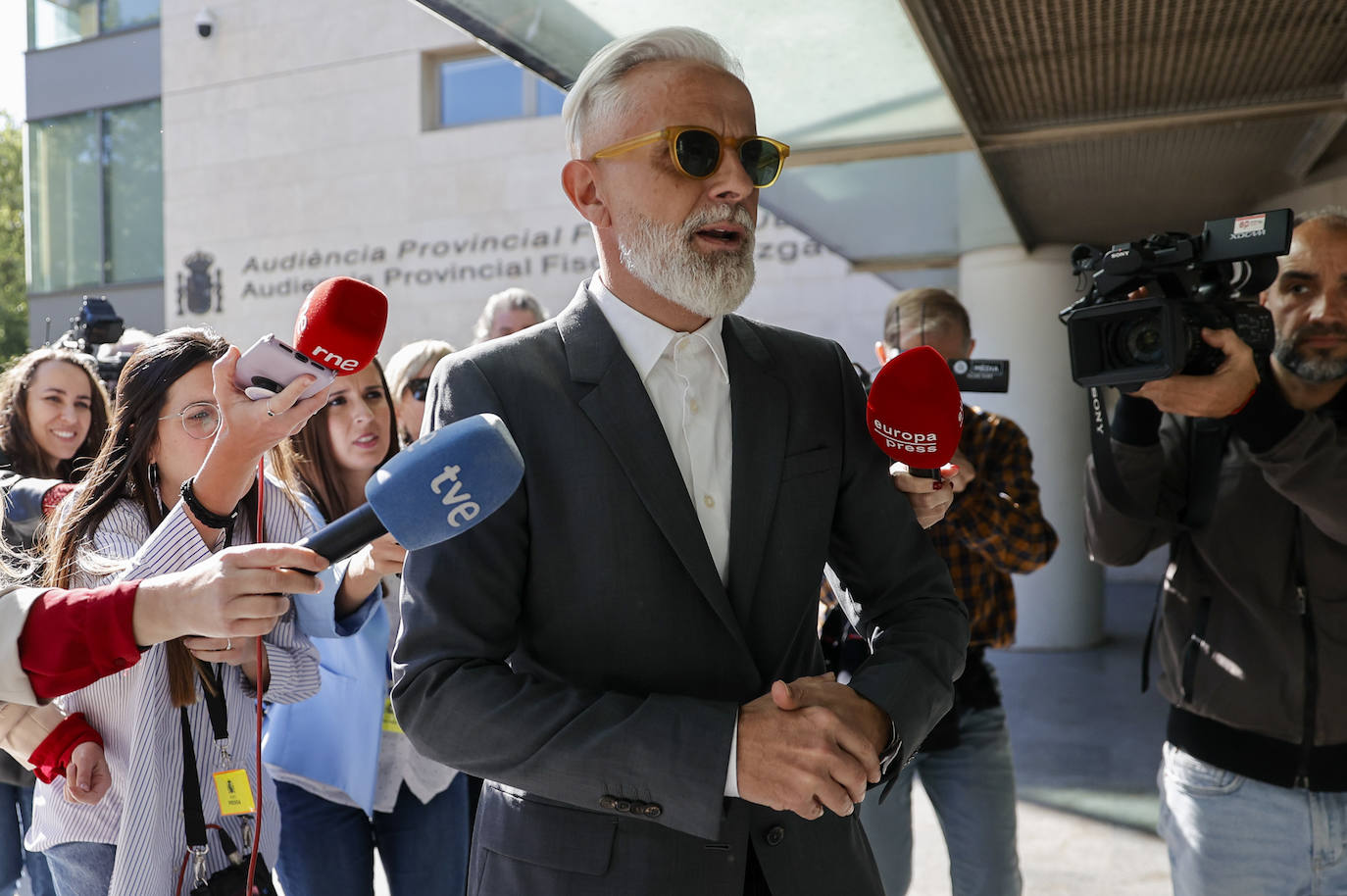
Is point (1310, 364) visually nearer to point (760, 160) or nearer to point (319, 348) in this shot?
point (760, 160)

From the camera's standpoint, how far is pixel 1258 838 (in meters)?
2.24

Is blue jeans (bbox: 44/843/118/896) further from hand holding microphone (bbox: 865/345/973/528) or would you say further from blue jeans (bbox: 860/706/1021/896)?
blue jeans (bbox: 860/706/1021/896)

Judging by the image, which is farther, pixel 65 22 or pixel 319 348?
pixel 65 22

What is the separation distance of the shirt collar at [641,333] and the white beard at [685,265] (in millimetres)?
44

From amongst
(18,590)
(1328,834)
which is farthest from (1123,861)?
(18,590)

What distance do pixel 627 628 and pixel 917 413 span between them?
55 centimetres

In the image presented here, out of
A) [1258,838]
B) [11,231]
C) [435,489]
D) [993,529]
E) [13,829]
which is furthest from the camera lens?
[11,231]

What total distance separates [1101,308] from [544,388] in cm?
116

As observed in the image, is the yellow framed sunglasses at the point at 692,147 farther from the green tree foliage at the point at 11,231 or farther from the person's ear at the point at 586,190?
the green tree foliage at the point at 11,231

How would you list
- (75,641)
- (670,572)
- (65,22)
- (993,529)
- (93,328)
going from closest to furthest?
(75,641) → (670,572) → (993,529) → (93,328) → (65,22)

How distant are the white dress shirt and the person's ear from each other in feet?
0.36

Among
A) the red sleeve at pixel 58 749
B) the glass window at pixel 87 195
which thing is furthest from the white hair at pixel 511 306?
the glass window at pixel 87 195

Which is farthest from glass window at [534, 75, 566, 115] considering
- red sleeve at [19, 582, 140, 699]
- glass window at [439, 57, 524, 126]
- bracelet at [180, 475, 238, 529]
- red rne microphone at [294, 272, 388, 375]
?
red sleeve at [19, 582, 140, 699]

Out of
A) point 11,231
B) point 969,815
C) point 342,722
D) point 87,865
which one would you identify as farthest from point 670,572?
point 11,231
